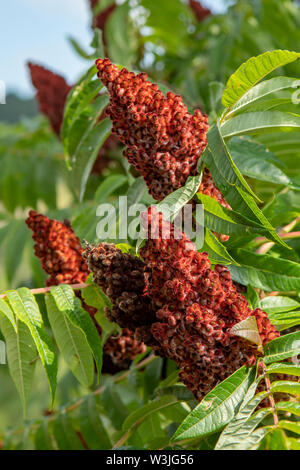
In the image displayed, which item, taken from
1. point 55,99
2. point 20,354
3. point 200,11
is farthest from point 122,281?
point 200,11

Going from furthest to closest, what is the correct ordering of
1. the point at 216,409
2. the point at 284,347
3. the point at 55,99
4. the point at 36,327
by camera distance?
1. the point at 55,99
2. the point at 36,327
3. the point at 284,347
4. the point at 216,409

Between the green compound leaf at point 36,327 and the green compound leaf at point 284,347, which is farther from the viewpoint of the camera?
the green compound leaf at point 36,327

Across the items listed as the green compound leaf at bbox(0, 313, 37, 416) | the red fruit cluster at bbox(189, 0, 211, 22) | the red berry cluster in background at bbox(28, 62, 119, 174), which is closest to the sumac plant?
the green compound leaf at bbox(0, 313, 37, 416)

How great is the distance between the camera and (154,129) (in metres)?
1.52

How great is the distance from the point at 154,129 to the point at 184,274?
431 mm

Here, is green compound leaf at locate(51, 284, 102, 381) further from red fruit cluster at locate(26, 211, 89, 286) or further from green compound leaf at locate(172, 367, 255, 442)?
green compound leaf at locate(172, 367, 255, 442)

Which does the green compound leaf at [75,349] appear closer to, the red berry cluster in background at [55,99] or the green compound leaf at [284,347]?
the green compound leaf at [284,347]

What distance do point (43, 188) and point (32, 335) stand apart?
2061mm

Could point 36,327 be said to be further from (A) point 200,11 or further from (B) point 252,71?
(A) point 200,11

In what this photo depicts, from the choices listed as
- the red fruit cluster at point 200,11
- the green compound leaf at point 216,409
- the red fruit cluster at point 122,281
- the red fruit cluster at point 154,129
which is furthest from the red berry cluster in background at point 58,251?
the red fruit cluster at point 200,11

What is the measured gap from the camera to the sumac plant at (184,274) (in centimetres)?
141

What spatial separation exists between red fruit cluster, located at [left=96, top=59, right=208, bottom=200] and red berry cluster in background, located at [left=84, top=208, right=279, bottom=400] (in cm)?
20

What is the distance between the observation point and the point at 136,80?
1532 millimetres

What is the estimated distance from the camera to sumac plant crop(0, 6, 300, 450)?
4.63ft
